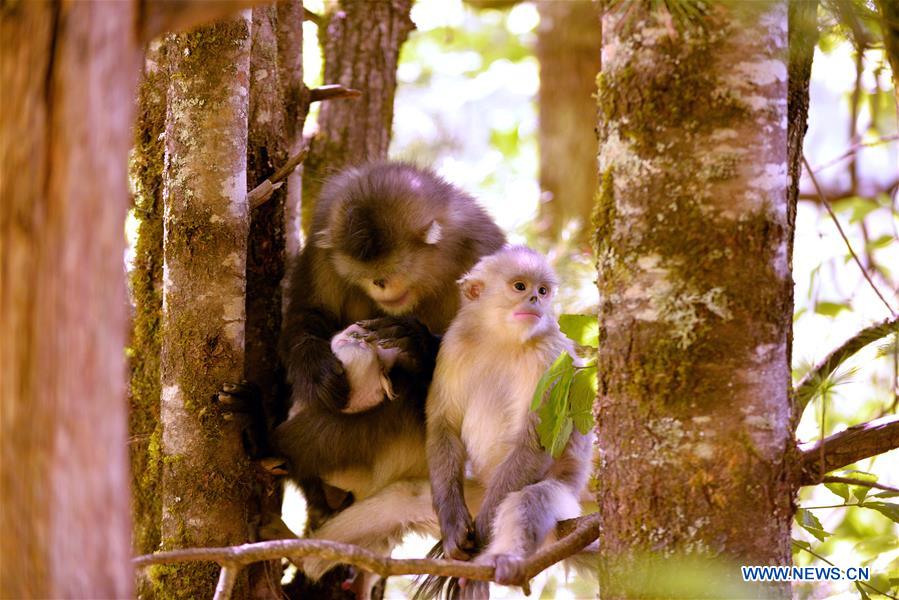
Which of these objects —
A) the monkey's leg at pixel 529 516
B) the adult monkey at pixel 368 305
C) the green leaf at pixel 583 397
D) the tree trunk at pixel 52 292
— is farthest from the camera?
the adult monkey at pixel 368 305

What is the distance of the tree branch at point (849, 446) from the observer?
2.44 metres

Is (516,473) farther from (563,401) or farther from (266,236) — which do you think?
(266,236)

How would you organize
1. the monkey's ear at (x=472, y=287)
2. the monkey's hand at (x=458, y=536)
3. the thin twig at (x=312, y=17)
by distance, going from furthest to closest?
the thin twig at (x=312, y=17) < the monkey's ear at (x=472, y=287) < the monkey's hand at (x=458, y=536)

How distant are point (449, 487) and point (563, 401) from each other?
73 cm

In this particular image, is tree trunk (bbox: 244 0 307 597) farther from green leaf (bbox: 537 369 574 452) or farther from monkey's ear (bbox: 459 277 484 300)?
green leaf (bbox: 537 369 574 452)

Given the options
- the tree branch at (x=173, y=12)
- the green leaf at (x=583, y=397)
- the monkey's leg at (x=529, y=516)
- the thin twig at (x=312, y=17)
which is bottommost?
the monkey's leg at (x=529, y=516)

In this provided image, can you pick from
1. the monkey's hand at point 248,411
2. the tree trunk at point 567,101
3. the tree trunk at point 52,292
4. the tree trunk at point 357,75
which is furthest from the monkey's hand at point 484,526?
the tree trunk at point 567,101

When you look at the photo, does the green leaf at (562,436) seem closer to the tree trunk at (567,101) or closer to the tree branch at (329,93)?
the tree branch at (329,93)

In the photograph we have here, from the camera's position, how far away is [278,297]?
423 centimetres

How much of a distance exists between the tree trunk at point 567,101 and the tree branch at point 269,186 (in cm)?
473

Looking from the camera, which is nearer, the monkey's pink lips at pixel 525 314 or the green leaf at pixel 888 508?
the green leaf at pixel 888 508

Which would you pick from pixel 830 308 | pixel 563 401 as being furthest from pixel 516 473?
pixel 830 308

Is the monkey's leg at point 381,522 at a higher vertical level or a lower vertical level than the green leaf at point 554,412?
lower

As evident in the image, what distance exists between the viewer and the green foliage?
2.93m
